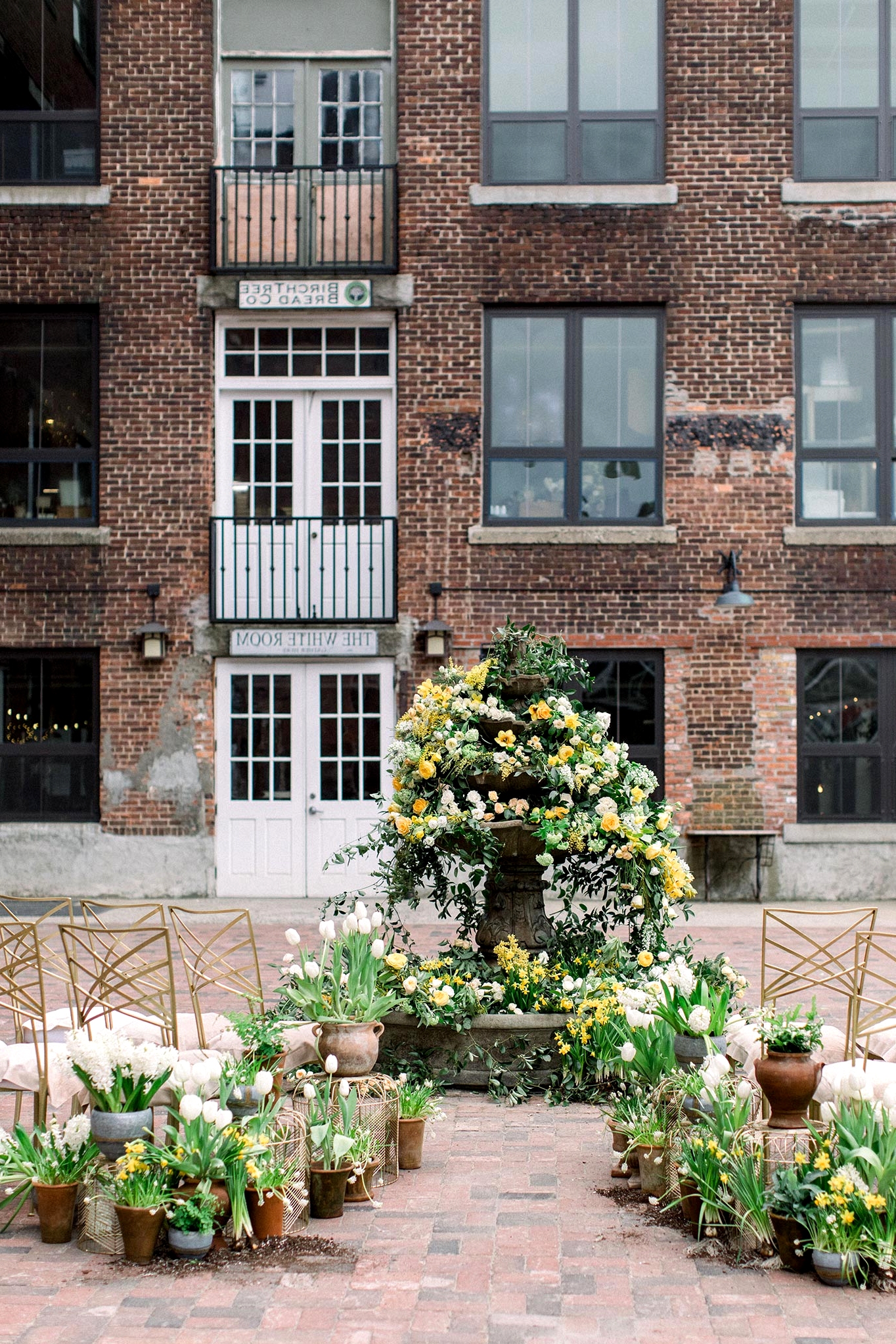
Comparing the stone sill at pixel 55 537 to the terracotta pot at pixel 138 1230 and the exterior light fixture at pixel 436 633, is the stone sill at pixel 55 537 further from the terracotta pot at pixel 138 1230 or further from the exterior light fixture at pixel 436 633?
the terracotta pot at pixel 138 1230

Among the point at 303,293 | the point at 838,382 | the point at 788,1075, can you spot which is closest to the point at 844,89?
the point at 838,382

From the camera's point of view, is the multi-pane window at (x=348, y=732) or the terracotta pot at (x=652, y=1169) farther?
the multi-pane window at (x=348, y=732)

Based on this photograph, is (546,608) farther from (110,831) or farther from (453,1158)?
(453,1158)

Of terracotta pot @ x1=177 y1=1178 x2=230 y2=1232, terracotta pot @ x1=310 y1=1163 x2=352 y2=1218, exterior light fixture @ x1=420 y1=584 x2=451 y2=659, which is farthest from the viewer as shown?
exterior light fixture @ x1=420 y1=584 x2=451 y2=659

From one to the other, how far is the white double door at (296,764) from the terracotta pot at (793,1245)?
9.56 meters

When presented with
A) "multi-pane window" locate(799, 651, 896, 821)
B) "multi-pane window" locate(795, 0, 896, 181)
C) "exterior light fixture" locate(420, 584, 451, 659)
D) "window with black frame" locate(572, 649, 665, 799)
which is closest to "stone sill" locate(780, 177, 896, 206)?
"multi-pane window" locate(795, 0, 896, 181)

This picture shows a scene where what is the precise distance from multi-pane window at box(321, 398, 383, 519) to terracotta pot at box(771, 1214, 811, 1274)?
10.4 m

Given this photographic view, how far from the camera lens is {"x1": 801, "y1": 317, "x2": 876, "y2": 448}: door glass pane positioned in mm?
13938

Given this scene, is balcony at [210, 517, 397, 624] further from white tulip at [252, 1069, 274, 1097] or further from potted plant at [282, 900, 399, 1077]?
white tulip at [252, 1069, 274, 1097]

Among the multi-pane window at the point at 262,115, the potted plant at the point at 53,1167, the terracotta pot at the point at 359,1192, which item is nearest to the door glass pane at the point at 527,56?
the multi-pane window at the point at 262,115

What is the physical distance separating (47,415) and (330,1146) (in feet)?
35.5

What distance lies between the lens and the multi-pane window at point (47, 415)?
1406 centimetres

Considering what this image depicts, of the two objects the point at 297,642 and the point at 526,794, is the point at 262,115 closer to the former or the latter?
the point at 297,642

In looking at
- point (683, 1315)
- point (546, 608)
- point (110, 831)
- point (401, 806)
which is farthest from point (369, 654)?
point (683, 1315)
